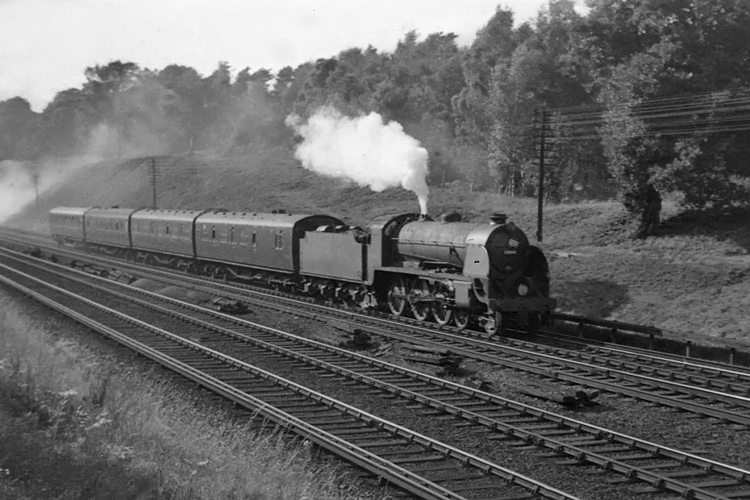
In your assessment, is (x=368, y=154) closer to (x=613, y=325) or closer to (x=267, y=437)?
(x=613, y=325)

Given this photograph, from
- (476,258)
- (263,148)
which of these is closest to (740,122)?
(476,258)

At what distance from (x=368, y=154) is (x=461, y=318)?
8721 millimetres

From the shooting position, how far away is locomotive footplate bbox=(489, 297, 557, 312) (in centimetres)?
1825

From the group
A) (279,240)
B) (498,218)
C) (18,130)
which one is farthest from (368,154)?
(18,130)

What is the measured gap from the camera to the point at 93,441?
970cm

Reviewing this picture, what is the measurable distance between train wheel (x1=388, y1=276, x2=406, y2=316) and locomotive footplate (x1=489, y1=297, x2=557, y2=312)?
400 cm

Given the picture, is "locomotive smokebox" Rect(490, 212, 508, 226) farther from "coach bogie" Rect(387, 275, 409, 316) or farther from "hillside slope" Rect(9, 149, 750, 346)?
"hillside slope" Rect(9, 149, 750, 346)

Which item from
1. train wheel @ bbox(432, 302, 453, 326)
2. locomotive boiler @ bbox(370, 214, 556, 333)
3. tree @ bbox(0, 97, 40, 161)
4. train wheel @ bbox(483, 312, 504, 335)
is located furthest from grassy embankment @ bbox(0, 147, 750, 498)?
tree @ bbox(0, 97, 40, 161)

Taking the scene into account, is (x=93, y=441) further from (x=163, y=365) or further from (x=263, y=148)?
(x=263, y=148)

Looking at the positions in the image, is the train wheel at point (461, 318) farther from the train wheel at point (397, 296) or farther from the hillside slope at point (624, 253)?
the hillside slope at point (624, 253)

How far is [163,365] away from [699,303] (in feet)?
49.4

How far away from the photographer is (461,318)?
20062mm

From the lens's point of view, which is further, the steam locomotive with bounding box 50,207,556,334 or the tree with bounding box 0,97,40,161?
the tree with bounding box 0,97,40,161

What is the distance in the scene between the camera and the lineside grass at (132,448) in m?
8.01
